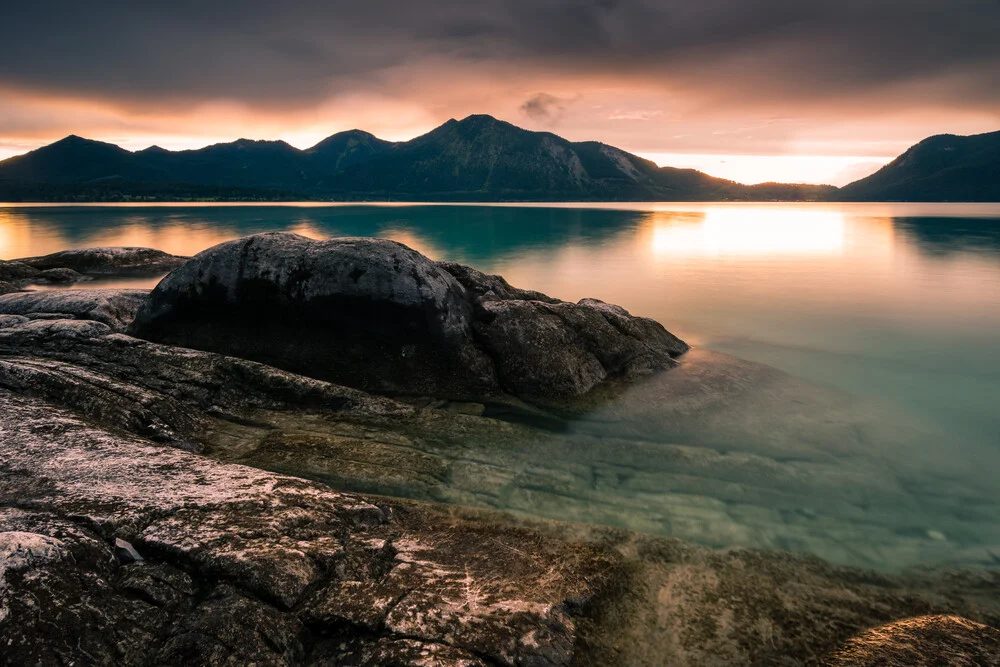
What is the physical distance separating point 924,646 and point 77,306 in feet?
60.5

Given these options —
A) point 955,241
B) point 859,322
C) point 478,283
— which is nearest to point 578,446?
point 478,283

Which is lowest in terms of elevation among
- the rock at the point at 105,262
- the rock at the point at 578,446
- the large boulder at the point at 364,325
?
the rock at the point at 578,446

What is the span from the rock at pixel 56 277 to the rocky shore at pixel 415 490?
16192 mm

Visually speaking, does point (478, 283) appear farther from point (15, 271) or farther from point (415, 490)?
point (15, 271)

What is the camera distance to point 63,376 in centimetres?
901

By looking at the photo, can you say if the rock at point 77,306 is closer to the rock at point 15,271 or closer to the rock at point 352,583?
the rock at point 352,583

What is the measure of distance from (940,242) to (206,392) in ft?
264

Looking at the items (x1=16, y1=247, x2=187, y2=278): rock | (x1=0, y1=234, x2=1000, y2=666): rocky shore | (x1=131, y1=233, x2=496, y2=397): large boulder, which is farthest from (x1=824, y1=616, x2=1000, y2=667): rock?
(x1=16, y1=247, x2=187, y2=278): rock

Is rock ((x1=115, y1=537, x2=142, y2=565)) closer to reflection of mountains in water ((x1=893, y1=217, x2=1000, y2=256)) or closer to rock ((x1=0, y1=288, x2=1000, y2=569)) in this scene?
rock ((x1=0, y1=288, x2=1000, y2=569))

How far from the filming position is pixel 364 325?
40.8ft

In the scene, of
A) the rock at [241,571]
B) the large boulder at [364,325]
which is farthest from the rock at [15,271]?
the rock at [241,571]

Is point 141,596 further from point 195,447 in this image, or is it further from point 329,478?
point 195,447

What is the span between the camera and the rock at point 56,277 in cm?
2672

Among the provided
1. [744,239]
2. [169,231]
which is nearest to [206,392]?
[744,239]
